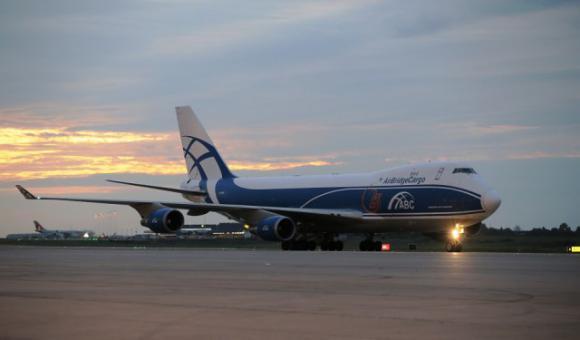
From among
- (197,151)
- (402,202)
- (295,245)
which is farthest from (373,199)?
(197,151)

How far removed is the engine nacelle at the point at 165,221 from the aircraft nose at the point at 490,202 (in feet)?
48.2

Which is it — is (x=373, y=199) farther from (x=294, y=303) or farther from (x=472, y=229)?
(x=294, y=303)

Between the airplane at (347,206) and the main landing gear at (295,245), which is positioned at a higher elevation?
the airplane at (347,206)

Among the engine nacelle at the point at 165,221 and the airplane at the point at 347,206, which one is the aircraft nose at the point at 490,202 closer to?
the airplane at the point at 347,206

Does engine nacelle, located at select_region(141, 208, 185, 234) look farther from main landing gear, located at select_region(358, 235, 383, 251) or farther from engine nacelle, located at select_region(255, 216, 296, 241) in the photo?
main landing gear, located at select_region(358, 235, 383, 251)

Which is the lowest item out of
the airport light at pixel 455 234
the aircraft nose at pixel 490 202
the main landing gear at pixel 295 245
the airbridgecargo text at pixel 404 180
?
the main landing gear at pixel 295 245

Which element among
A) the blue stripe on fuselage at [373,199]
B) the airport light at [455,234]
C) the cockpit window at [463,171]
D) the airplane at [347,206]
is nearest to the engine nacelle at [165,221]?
the airplane at [347,206]

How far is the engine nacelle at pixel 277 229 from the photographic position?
41.8 metres

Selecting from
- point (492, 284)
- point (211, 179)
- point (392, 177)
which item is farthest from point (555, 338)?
point (211, 179)

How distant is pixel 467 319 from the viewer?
11.0 m

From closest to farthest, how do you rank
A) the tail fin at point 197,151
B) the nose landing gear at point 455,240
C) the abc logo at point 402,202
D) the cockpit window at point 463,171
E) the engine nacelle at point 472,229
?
the nose landing gear at point 455,240
the cockpit window at point 463,171
the abc logo at point 402,202
the engine nacelle at point 472,229
the tail fin at point 197,151

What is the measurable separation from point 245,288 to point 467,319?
6198 millimetres

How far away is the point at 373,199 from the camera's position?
42.0m

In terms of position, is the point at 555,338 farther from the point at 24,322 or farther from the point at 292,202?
the point at 292,202
